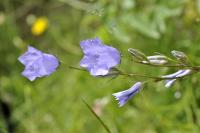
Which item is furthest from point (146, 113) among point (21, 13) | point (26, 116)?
point (21, 13)

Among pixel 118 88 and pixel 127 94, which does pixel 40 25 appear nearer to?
pixel 118 88

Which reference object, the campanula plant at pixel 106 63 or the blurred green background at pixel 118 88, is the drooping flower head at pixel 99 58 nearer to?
the campanula plant at pixel 106 63

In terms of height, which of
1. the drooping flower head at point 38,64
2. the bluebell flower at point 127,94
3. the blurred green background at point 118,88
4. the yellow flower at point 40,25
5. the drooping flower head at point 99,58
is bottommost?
the yellow flower at point 40,25

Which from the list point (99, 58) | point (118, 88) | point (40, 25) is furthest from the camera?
point (40, 25)

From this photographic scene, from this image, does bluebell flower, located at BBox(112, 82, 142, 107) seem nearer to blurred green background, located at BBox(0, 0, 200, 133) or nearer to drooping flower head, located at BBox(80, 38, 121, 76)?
drooping flower head, located at BBox(80, 38, 121, 76)

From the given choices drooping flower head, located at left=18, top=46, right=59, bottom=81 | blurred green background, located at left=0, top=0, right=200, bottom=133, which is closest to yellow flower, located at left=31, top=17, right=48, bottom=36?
blurred green background, located at left=0, top=0, right=200, bottom=133

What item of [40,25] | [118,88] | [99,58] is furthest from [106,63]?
[40,25]

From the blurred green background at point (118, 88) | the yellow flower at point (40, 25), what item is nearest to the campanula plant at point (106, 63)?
the blurred green background at point (118, 88)
